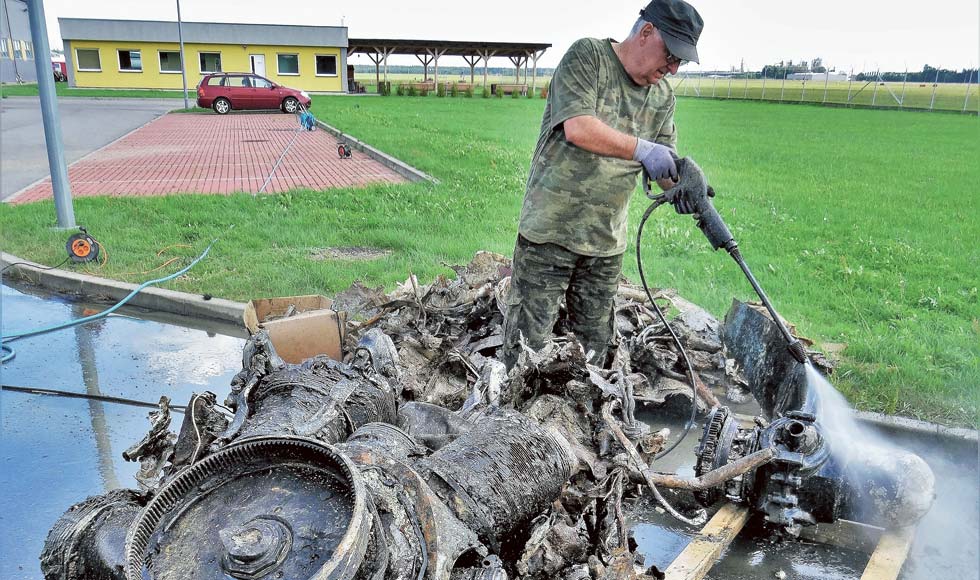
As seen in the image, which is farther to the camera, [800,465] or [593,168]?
[593,168]

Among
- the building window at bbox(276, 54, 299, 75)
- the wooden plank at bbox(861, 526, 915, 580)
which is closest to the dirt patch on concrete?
the wooden plank at bbox(861, 526, 915, 580)

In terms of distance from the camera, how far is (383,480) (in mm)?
1837

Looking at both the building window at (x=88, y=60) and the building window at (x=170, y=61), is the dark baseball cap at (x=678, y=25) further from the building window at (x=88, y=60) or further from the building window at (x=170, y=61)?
the building window at (x=88, y=60)

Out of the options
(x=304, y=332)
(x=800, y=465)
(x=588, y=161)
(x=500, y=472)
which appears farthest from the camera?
(x=304, y=332)

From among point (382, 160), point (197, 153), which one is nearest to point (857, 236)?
point (382, 160)

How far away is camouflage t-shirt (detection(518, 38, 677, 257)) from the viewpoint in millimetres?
3016

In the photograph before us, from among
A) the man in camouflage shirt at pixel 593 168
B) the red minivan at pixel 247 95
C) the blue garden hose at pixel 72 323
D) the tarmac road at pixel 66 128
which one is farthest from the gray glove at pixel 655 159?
the red minivan at pixel 247 95

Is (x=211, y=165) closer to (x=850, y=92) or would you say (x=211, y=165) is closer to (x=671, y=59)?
(x=671, y=59)

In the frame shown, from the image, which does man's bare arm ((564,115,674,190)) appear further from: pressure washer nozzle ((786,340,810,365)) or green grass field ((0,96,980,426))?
green grass field ((0,96,980,426))

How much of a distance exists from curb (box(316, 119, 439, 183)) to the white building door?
23.9m

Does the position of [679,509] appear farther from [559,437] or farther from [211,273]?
[211,273]

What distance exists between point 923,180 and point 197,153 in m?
13.9

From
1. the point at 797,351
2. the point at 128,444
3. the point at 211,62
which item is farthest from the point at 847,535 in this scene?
the point at 211,62

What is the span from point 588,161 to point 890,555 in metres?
2.06
